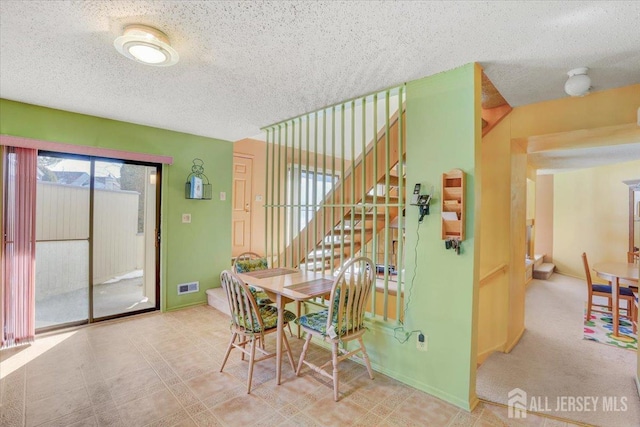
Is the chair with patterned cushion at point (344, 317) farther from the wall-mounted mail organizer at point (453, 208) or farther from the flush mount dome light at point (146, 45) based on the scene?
the flush mount dome light at point (146, 45)

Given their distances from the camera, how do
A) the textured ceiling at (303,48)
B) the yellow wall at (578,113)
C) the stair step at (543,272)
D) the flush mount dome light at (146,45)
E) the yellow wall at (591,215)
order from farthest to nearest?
1. the stair step at (543,272)
2. the yellow wall at (591,215)
3. the yellow wall at (578,113)
4. the flush mount dome light at (146,45)
5. the textured ceiling at (303,48)

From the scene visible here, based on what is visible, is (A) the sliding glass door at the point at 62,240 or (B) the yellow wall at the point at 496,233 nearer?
(B) the yellow wall at the point at 496,233

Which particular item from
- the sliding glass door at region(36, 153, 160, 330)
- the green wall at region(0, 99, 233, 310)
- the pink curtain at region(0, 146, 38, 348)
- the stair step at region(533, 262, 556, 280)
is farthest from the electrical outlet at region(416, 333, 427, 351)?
the stair step at region(533, 262, 556, 280)

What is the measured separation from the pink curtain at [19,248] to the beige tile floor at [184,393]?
238 mm

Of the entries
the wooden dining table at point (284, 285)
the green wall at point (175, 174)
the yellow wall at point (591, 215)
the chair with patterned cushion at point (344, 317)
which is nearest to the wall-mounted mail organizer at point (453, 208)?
the chair with patterned cushion at point (344, 317)

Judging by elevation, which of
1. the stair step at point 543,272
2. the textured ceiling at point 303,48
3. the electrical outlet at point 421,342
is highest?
the textured ceiling at point 303,48

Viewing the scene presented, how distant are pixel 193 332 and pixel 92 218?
185 centimetres

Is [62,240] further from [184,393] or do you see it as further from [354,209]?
[354,209]

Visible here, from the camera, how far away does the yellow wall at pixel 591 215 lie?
5812mm

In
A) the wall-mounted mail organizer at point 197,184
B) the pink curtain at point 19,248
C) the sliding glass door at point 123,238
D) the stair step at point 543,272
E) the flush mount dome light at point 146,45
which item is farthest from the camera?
the stair step at point 543,272

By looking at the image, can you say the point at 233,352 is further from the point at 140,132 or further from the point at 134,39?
the point at 140,132

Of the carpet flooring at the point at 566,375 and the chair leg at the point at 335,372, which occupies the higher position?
the chair leg at the point at 335,372

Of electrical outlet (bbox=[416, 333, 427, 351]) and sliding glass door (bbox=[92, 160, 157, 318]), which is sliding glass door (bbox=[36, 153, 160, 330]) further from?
electrical outlet (bbox=[416, 333, 427, 351])

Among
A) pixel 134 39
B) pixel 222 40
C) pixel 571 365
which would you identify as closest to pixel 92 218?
pixel 134 39
